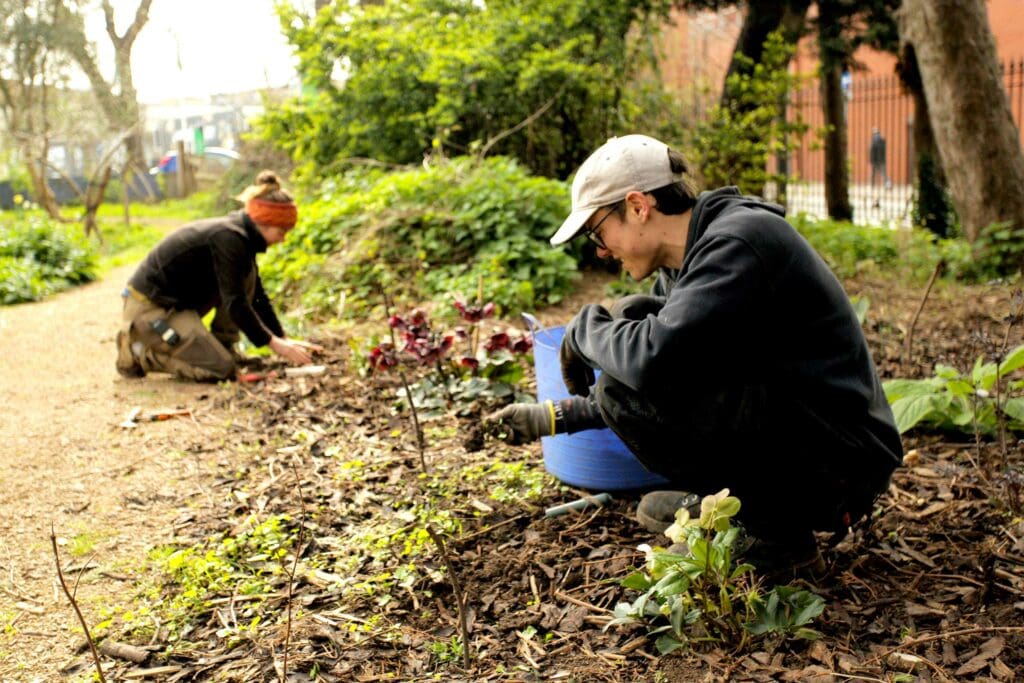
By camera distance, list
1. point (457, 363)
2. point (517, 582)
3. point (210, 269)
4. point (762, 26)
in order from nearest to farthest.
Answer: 1. point (517, 582)
2. point (457, 363)
3. point (210, 269)
4. point (762, 26)

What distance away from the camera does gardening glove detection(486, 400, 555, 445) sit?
3012mm

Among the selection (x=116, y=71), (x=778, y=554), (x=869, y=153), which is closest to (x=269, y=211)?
(x=778, y=554)

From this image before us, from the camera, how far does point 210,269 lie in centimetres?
565

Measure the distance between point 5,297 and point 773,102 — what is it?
28.1 feet

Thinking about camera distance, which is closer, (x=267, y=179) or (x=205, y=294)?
(x=267, y=179)

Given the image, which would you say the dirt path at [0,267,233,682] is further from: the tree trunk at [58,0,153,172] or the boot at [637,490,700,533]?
the tree trunk at [58,0,153,172]

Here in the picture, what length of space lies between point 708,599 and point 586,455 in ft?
3.35

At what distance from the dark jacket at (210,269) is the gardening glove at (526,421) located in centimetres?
287

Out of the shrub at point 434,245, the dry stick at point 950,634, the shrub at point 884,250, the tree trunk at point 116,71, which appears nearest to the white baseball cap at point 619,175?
the dry stick at point 950,634

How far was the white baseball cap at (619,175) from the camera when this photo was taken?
106 inches

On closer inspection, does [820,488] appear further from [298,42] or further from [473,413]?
[298,42]

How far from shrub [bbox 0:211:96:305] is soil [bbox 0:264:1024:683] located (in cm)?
581

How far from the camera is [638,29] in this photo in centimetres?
1105

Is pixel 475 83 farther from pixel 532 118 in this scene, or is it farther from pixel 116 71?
pixel 116 71
